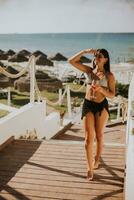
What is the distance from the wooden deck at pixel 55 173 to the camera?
3.57 metres

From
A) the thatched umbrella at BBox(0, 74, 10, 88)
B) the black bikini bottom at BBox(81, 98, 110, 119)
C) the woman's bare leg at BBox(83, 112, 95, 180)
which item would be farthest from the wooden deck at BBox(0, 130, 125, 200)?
the thatched umbrella at BBox(0, 74, 10, 88)

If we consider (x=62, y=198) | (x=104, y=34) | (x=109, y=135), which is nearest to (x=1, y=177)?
(x=62, y=198)

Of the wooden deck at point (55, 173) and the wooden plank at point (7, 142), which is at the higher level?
the wooden plank at point (7, 142)

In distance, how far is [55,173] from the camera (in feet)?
13.3

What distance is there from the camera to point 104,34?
279 ft

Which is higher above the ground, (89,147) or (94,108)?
(94,108)

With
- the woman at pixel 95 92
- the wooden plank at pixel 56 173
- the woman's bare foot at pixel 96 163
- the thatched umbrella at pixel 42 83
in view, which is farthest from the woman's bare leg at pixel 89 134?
the thatched umbrella at pixel 42 83

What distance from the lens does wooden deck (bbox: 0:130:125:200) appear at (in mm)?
3570

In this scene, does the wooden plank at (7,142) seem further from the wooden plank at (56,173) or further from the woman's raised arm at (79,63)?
the woman's raised arm at (79,63)

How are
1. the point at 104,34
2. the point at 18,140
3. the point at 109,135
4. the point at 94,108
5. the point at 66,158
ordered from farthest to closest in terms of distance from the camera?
the point at 104,34 < the point at 109,135 < the point at 18,140 < the point at 66,158 < the point at 94,108

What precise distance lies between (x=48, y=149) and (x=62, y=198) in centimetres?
140

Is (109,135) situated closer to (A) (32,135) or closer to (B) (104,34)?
(A) (32,135)

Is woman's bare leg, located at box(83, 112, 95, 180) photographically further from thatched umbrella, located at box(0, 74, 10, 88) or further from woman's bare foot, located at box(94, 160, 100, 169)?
thatched umbrella, located at box(0, 74, 10, 88)

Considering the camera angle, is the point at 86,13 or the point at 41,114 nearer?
the point at 41,114
